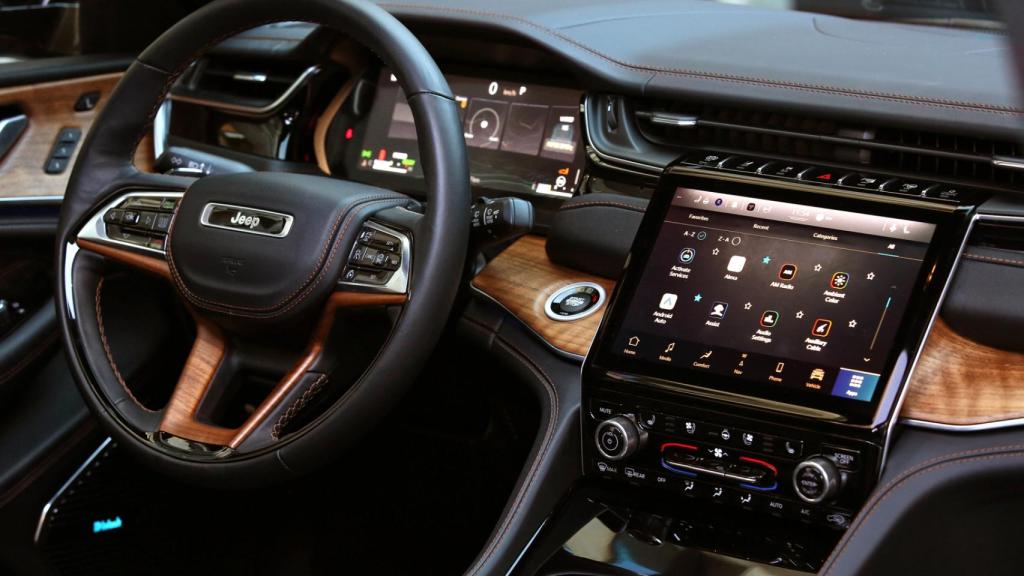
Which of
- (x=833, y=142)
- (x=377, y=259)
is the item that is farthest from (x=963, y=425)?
(x=377, y=259)

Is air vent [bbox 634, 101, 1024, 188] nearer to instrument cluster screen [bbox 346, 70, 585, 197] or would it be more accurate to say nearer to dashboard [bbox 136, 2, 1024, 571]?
dashboard [bbox 136, 2, 1024, 571]

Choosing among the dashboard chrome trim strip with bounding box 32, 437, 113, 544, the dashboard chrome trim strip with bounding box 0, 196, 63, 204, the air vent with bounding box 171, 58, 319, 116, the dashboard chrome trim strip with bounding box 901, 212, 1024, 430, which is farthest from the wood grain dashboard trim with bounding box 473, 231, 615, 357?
the dashboard chrome trim strip with bounding box 0, 196, 63, 204

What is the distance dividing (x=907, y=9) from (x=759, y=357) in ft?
2.55

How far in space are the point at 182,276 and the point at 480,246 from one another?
0.35m

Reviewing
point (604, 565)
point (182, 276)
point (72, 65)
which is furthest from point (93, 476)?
point (604, 565)

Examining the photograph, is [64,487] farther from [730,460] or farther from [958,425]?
[958,425]

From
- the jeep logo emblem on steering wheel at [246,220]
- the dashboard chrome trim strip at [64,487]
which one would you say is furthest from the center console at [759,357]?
the dashboard chrome trim strip at [64,487]

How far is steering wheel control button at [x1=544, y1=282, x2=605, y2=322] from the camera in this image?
4.53 ft

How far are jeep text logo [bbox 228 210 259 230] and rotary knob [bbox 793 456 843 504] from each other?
663mm

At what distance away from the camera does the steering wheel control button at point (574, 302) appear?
138 cm

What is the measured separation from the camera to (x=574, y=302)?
1401mm

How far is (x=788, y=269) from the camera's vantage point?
1.21 meters

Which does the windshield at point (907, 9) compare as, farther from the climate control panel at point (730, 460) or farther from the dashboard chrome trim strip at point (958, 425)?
the climate control panel at point (730, 460)

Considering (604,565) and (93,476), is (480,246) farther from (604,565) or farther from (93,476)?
(93,476)
